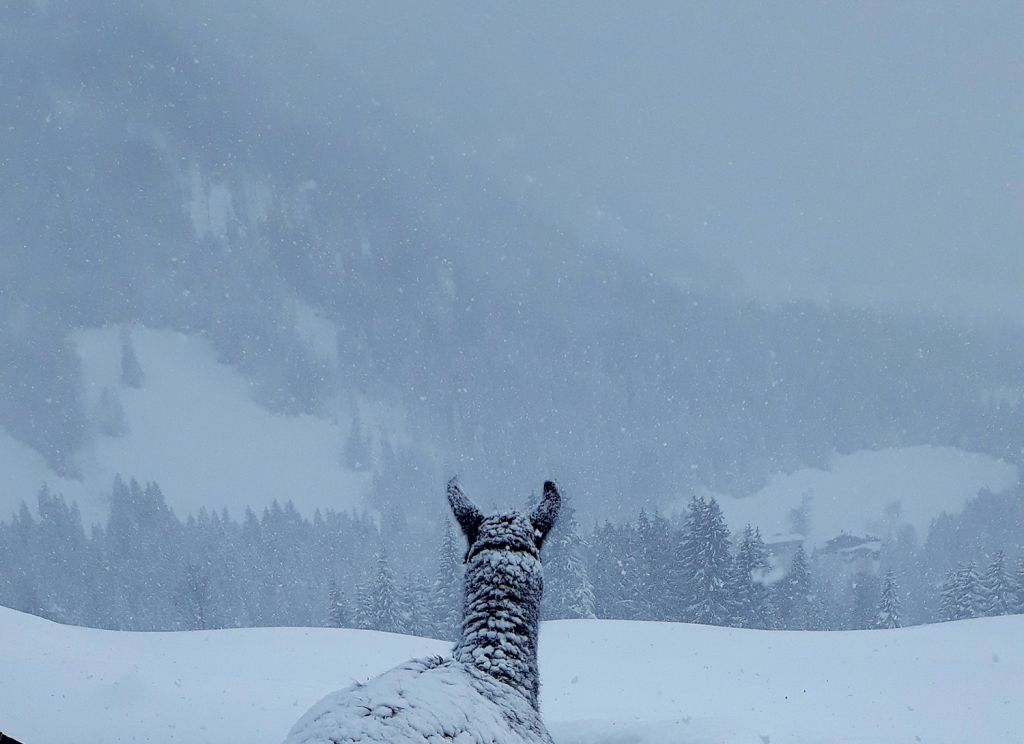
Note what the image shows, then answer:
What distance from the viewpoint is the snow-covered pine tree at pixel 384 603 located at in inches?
1463

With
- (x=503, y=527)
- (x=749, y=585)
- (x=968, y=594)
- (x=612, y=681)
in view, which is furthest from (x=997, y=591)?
(x=503, y=527)

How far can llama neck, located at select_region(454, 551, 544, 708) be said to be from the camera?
347cm

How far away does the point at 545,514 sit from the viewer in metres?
4.03

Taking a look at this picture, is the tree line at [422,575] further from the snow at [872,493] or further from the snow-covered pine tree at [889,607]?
the snow at [872,493]

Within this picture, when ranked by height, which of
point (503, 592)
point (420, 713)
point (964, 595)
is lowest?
point (964, 595)

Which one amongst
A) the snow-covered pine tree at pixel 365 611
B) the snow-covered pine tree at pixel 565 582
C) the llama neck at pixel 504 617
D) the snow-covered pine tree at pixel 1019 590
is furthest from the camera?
the snow-covered pine tree at pixel 365 611

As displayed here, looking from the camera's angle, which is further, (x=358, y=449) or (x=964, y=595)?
(x=358, y=449)

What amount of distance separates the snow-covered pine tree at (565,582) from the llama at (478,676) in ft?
106

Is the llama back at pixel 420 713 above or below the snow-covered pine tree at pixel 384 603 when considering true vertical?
above

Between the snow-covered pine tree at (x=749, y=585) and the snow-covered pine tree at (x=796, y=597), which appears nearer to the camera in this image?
the snow-covered pine tree at (x=749, y=585)

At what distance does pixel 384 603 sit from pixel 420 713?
37521 millimetres

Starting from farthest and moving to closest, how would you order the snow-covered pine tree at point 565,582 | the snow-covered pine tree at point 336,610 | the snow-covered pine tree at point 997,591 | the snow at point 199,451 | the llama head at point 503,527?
the snow at point 199,451, the snow-covered pine tree at point 336,610, the snow-covered pine tree at point 565,582, the snow-covered pine tree at point 997,591, the llama head at point 503,527

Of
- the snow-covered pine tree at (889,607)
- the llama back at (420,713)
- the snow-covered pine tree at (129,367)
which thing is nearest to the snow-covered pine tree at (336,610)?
the snow-covered pine tree at (889,607)

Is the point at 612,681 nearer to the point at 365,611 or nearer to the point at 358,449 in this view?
the point at 365,611
